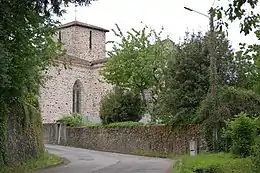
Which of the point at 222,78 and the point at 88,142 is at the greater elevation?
the point at 222,78

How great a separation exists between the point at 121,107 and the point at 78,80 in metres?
18.3

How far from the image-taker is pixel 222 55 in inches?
1193

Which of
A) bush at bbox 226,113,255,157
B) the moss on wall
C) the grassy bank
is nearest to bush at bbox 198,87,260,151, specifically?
bush at bbox 226,113,255,157

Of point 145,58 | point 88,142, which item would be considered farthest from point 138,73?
point 88,142

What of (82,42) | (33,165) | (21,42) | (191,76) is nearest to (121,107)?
(191,76)

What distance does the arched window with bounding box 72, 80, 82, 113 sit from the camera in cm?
6122

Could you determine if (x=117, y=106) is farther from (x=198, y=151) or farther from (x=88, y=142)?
(x=198, y=151)

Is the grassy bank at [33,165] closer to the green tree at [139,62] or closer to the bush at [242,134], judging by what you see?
the bush at [242,134]

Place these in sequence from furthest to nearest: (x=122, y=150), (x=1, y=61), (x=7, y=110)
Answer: (x=122, y=150) < (x=7, y=110) < (x=1, y=61)

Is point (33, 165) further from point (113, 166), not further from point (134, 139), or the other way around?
point (134, 139)

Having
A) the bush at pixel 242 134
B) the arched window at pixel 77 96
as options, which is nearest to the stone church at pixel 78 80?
the arched window at pixel 77 96

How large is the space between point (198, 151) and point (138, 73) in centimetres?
1773

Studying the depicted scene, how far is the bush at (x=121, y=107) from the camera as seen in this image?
4469 cm

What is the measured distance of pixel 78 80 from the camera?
62094 millimetres
